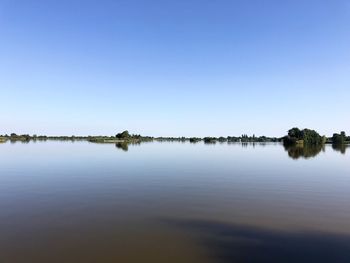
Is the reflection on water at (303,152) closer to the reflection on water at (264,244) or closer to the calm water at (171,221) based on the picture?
the calm water at (171,221)

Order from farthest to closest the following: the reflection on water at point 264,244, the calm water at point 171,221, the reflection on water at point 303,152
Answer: the reflection on water at point 303,152 → the calm water at point 171,221 → the reflection on water at point 264,244

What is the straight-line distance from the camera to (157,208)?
20.7 meters

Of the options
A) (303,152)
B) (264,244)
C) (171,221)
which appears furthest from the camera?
(303,152)

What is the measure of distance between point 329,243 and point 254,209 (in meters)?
7.00

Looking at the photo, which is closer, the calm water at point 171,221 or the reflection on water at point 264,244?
the reflection on water at point 264,244

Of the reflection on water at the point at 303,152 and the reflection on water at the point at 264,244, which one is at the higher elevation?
the reflection on water at the point at 303,152

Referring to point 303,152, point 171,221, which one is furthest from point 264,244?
point 303,152

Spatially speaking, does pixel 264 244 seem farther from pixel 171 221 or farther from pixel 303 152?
pixel 303 152

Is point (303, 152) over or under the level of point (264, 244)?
over

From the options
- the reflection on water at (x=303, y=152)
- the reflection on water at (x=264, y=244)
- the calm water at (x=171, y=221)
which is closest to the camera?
the reflection on water at (x=264, y=244)

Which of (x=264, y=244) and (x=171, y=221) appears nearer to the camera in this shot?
(x=264, y=244)

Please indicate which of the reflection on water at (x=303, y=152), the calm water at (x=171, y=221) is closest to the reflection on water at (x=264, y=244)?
the calm water at (x=171, y=221)

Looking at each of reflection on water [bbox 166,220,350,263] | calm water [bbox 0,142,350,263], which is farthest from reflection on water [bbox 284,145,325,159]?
reflection on water [bbox 166,220,350,263]

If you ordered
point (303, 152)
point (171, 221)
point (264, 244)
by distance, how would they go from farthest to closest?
point (303, 152), point (171, 221), point (264, 244)
